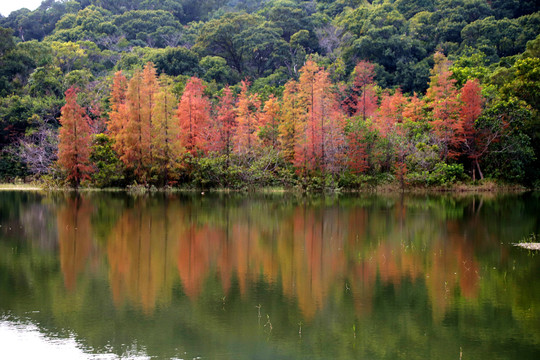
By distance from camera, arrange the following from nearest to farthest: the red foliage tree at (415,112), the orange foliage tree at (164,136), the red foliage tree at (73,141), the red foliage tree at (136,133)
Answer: the red foliage tree at (73,141) → the red foliage tree at (136,133) → the orange foliage tree at (164,136) → the red foliage tree at (415,112)

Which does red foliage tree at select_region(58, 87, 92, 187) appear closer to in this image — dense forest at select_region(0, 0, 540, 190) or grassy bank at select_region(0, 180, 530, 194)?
dense forest at select_region(0, 0, 540, 190)

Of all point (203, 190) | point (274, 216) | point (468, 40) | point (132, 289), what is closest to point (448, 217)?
point (274, 216)

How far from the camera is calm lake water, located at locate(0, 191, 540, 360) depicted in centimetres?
718

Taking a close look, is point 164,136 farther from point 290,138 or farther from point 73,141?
point 290,138

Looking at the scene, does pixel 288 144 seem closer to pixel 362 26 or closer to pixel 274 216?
pixel 274 216

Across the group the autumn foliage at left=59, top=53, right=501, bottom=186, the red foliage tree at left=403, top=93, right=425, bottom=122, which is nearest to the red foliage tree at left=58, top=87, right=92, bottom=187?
the autumn foliage at left=59, top=53, right=501, bottom=186

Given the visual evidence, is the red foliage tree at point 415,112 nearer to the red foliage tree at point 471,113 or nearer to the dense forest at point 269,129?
the dense forest at point 269,129

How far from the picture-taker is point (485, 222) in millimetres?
18500

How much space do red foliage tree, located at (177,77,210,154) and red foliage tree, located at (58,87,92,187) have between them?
5723 millimetres

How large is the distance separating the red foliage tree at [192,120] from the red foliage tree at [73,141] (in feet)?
18.8

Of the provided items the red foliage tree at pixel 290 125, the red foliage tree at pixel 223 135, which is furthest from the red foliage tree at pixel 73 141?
the red foliage tree at pixel 290 125

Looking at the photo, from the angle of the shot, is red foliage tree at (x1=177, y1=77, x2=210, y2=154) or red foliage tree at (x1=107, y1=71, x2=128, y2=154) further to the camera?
red foliage tree at (x1=177, y1=77, x2=210, y2=154)

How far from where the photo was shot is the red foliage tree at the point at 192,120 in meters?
35.5

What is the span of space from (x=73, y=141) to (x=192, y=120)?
712cm
